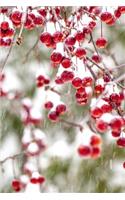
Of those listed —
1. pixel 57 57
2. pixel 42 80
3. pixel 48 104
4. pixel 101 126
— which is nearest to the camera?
pixel 101 126

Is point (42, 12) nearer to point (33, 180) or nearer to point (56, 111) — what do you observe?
point (56, 111)

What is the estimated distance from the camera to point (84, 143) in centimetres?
111

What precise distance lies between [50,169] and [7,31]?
114 inches

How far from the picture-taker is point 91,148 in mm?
1109

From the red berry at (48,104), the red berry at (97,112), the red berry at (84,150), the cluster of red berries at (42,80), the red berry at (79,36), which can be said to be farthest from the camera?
the cluster of red berries at (42,80)

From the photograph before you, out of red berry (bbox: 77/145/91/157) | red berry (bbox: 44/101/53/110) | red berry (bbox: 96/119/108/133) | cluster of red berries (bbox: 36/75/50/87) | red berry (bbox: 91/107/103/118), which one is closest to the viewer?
red berry (bbox: 77/145/91/157)

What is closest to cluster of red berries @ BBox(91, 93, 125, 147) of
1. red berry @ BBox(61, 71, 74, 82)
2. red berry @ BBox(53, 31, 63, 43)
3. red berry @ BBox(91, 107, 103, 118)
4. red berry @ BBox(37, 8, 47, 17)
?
red berry @ BBox(91, 107, 103, 118)

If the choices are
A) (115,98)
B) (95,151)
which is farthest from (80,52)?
(95,151)

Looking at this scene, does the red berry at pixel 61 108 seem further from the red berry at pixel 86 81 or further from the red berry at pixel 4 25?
the red berry at pixel 4 25

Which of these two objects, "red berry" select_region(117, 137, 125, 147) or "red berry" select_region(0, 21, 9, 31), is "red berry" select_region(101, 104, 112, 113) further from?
"red berry" select_region(0, 21, 9, 31)

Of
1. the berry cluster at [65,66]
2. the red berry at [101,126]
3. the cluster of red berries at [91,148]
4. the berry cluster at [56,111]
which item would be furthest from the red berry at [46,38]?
the cluster of red berries at [91,148]

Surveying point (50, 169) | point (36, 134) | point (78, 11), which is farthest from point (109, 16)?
point (50, 169)

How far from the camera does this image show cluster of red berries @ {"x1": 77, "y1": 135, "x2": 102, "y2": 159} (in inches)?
43.3

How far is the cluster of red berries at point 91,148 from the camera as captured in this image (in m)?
1.10
